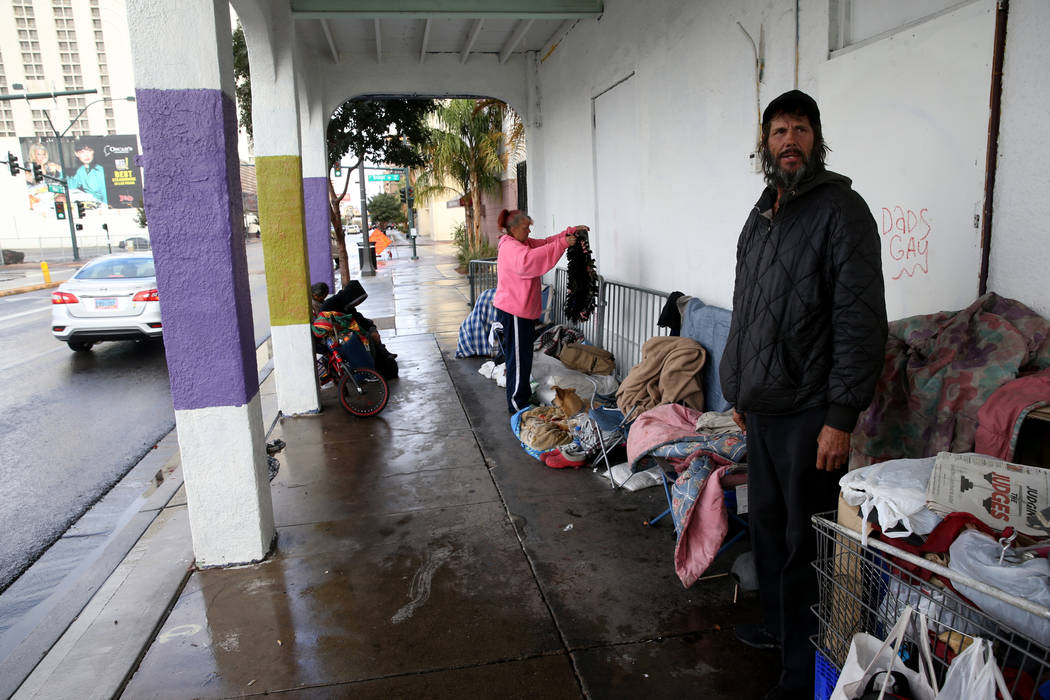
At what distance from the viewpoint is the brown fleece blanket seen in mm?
4977

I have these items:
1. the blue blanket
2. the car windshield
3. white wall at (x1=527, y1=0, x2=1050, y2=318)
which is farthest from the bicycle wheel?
the car windshield

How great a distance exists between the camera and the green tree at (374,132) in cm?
1426

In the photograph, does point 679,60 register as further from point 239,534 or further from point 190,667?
point 190,667

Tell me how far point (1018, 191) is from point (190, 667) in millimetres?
4021

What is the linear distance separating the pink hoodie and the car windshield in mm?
7519

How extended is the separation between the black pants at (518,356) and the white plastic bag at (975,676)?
15.6 feet

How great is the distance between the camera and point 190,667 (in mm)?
3055

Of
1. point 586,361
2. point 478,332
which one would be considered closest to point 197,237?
point 586,361

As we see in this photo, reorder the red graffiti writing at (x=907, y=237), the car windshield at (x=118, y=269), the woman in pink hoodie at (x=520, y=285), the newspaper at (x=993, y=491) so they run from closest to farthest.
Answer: the newspaper at (x=993, y=491) < the red graffiti writing at (x=907, y=237) < the woman in pink hoodie at (x=520, y=285) < the car windshield at (x=118, y=269)

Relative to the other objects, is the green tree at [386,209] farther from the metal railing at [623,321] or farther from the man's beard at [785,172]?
the man's beard at [785,172]

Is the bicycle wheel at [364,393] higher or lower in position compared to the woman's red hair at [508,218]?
lower

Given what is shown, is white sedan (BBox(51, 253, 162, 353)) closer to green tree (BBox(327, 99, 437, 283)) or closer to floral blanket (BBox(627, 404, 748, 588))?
green tree (BBox(327, 99, 437, 283))

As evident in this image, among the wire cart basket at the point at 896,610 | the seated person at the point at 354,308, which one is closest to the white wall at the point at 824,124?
the wire cart basket at the point at 896,610

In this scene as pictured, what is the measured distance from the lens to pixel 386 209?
51688 mm
